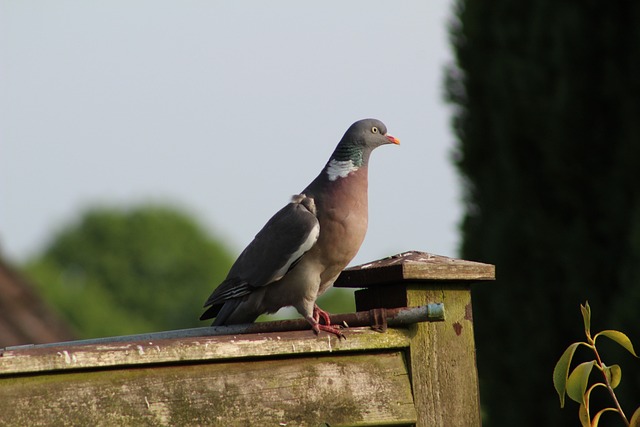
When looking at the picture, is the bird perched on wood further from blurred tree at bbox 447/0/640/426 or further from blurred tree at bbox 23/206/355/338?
blurred tree at bbox 23/206/355/338

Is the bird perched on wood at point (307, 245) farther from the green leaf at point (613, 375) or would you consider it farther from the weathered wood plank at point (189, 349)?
the green leaf at point (613, 375)

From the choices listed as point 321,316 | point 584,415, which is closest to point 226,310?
point 321,316

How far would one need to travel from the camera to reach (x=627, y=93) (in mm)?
4969

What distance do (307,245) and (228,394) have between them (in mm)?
1053

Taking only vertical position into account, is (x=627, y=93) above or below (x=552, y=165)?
above

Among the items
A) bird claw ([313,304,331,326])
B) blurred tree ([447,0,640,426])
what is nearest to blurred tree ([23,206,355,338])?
blurred tree ([447,0,640,426])

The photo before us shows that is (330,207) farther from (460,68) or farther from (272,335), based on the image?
(460,68)

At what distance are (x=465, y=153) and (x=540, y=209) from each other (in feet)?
2.29

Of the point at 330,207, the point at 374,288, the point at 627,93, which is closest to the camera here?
the point at 374,288

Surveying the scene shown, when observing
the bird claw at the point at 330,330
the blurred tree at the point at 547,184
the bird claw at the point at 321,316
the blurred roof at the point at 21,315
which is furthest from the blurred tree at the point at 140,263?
the bird claw at the point at 330,330

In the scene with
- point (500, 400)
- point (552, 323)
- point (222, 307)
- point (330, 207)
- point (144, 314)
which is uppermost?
point (330, 207)

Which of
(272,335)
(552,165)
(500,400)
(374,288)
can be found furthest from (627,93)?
(272,335)

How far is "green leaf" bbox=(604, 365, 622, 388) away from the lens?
2003 millimetres

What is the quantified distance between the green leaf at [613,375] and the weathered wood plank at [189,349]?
0.50m
